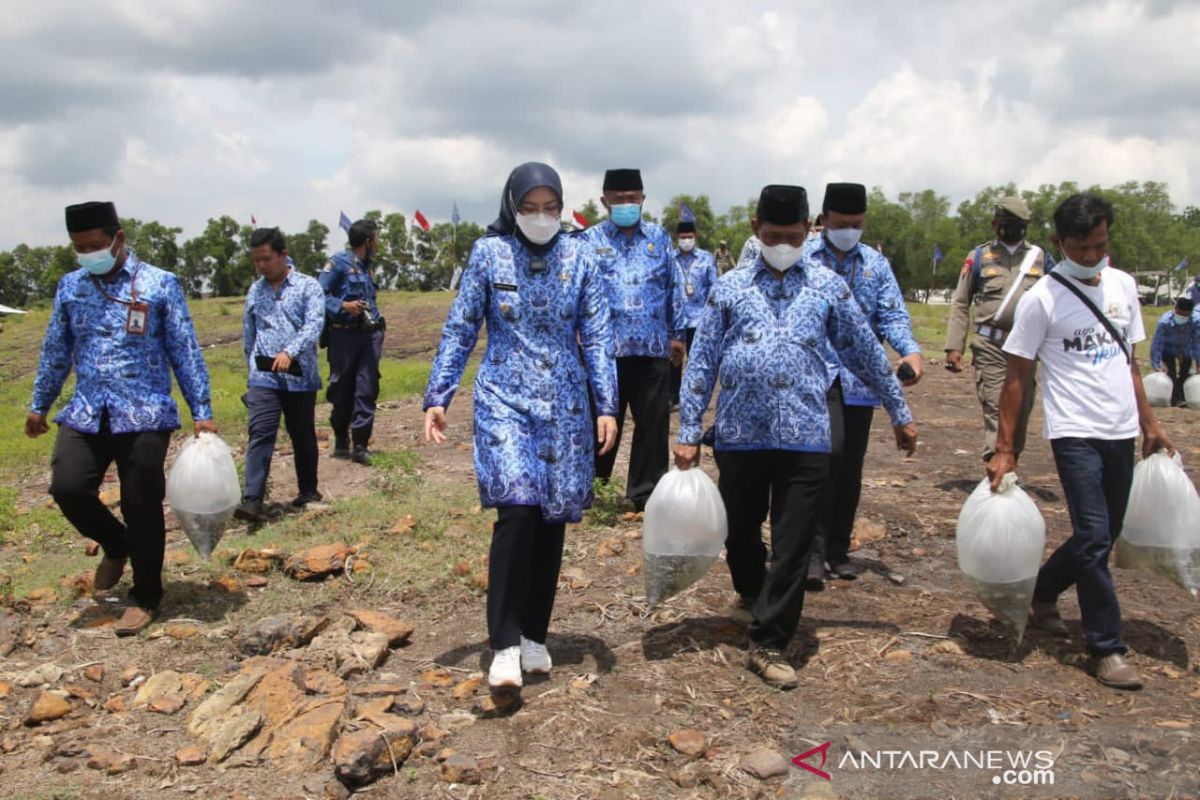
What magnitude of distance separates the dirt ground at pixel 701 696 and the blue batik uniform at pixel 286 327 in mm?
1514

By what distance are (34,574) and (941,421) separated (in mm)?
8370

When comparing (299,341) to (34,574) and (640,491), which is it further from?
(640,491)

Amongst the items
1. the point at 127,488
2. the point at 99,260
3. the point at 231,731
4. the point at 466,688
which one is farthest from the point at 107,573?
the point at 466,688

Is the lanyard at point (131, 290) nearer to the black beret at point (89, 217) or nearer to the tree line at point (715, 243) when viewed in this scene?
the black beret at point (89, 217)

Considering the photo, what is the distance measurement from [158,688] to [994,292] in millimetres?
5279

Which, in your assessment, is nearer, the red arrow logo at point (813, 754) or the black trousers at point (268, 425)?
the red arrow logo at point (813, 754)

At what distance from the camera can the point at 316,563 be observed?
506 cm

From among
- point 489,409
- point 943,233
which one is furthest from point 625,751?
point 943,233

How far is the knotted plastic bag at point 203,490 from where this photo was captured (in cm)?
464

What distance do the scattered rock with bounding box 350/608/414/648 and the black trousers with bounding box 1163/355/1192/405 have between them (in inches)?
448

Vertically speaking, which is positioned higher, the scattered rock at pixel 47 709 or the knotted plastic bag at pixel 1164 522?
the knotted plastic bag at pixel 1164 522

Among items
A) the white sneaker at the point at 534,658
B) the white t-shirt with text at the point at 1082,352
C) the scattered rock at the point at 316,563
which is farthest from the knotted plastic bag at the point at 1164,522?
the scattered rock at the point at 316,563

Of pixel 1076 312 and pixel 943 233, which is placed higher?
pixel 943 233

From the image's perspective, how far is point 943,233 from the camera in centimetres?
6378
